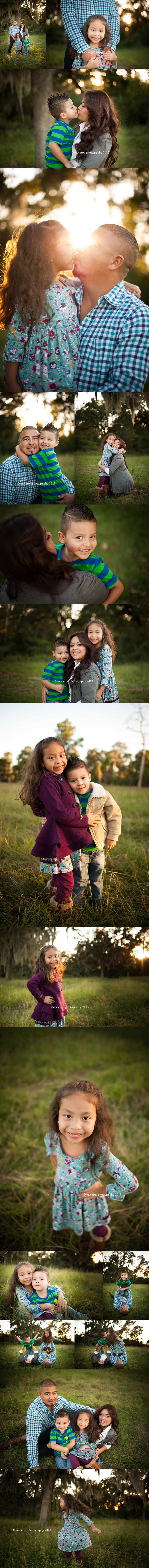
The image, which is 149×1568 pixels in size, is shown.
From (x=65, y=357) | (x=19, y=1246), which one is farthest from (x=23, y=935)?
(x=65, y=357)

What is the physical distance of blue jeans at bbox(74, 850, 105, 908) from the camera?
11.8 feet

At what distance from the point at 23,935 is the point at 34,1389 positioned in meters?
1.44

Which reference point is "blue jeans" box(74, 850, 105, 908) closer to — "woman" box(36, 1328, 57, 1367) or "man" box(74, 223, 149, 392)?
"woman" box(36, 1328, 57, 1367)

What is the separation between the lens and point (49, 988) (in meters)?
3.64

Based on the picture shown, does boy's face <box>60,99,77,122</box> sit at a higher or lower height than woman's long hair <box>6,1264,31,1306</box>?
higher

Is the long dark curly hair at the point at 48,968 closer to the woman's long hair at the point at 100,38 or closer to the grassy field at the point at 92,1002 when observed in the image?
the grassy field at the point at 92,1002

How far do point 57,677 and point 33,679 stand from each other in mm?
93

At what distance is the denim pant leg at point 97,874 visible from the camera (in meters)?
3.59

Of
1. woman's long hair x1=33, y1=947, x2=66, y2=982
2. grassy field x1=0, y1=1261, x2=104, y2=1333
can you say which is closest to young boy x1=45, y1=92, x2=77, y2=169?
woman's long hair x1=33, y1=947, x2=66, y2=982

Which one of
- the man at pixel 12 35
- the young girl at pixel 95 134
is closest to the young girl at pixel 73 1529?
the young girl at pixel 95 134

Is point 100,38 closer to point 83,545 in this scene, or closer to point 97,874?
point 83,545

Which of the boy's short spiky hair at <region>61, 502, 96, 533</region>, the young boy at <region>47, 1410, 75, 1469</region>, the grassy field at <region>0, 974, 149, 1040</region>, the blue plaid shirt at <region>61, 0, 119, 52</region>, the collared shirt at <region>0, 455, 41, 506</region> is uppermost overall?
the blue plaid shirt at <region>61, 0, 119, 52</region>

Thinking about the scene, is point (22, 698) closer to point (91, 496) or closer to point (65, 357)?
point (91, 496)

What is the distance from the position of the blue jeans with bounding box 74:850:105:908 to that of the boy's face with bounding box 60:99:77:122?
2.47 metres
